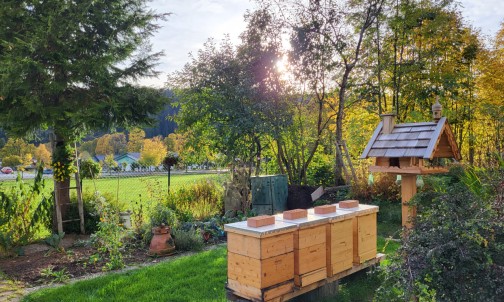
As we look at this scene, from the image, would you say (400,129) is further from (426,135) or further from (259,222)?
(259,222)

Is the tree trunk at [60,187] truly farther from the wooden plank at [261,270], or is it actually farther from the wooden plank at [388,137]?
the wooden plank at [388,137]

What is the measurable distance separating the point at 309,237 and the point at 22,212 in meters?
5.41

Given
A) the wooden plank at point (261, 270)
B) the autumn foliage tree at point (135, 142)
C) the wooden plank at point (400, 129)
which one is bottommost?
the wooden plank at point (261, 270)

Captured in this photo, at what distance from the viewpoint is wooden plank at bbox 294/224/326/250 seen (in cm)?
334

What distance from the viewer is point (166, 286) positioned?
415cm

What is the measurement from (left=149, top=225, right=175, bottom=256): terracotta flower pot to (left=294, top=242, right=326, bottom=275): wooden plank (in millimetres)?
2954

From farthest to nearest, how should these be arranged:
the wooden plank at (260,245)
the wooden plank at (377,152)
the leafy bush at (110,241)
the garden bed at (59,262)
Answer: the leafy bush at (110,241)
the garden bed at (59,262)
the wooden plank at (377,152)
the wooden plank at (260,245)

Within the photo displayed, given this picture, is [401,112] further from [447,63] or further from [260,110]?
[260,110]

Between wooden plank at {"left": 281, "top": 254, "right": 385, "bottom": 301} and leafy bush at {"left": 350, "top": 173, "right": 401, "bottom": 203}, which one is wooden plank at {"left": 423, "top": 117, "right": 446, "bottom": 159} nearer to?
wooden plank at {"left": 281, "top": 254, "right": 385, "bottom": 301}

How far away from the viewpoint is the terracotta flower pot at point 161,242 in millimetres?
5641

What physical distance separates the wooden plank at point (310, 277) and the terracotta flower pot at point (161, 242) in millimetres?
2948

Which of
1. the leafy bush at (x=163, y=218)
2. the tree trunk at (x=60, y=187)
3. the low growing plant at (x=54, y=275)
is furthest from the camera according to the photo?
the tree trunk at (x=60, y=187)

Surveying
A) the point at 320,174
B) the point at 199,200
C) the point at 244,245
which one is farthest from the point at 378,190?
the point at 244,245

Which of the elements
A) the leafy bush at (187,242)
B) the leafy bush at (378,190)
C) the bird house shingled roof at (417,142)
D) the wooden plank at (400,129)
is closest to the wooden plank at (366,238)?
the bird house shingled roof at (417,142)
